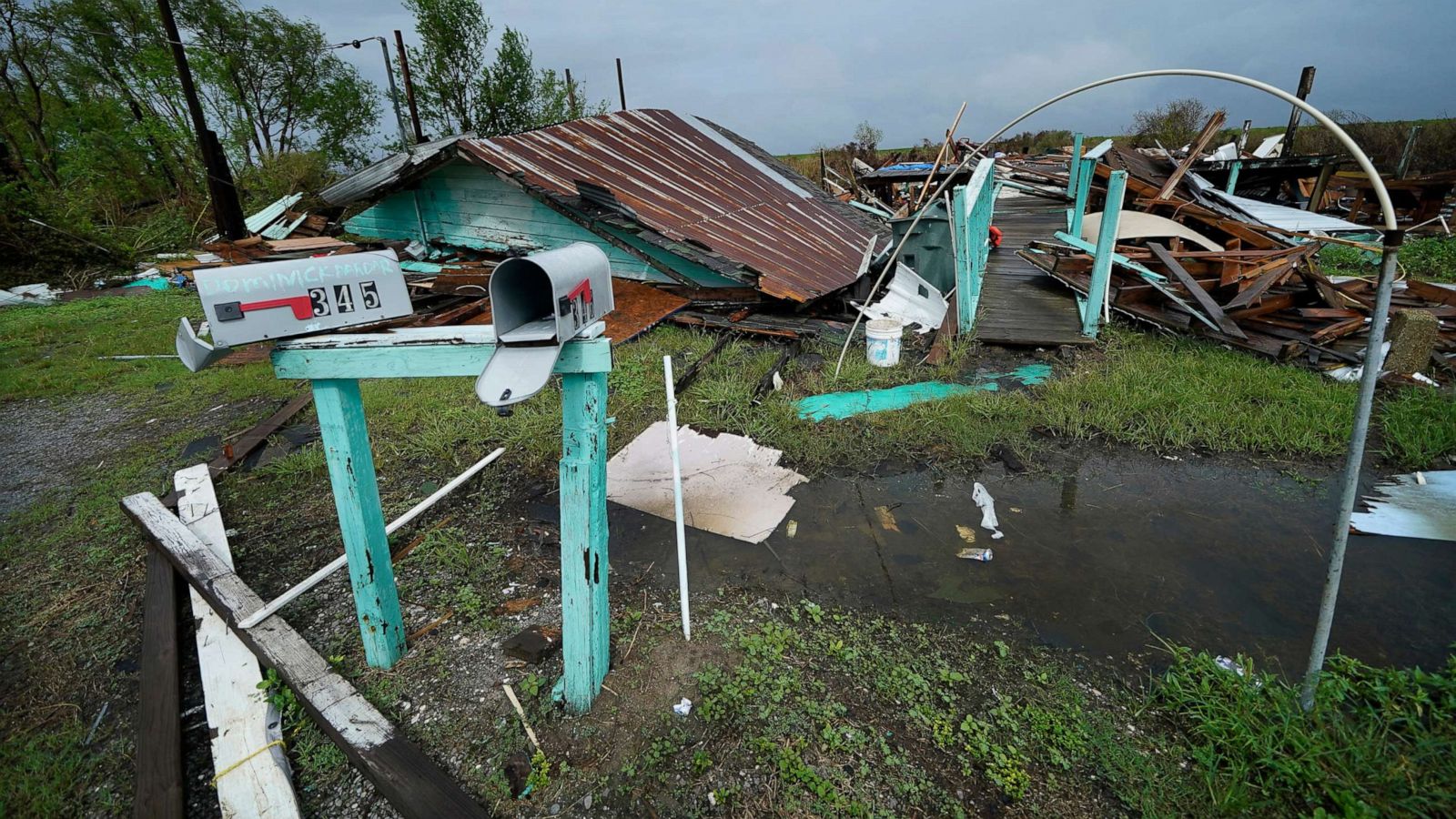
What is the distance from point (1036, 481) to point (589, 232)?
22.1 feet

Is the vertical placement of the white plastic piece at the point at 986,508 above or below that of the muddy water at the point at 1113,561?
above

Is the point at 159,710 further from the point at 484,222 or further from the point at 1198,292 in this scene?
the point at 1198,292

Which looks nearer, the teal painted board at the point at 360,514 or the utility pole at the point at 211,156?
the teal painted board at the point at 360,514

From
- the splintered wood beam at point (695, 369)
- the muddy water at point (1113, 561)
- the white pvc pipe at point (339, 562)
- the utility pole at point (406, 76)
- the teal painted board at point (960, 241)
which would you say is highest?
the utility pole at point (406, 76)

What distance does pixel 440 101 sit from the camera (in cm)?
2162

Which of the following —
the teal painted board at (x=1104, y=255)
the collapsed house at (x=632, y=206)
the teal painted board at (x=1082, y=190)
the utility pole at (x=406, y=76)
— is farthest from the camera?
the utility pole at (x=406, y=76)

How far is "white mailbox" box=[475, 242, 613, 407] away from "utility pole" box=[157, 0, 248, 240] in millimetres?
13838

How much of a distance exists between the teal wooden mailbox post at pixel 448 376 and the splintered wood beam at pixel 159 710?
78 centimetres

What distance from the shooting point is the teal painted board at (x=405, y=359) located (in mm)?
1986

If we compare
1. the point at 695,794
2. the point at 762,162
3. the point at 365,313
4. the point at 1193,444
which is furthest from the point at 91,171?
the point at 1193,444

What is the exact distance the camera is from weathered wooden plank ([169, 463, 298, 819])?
2.17 metres

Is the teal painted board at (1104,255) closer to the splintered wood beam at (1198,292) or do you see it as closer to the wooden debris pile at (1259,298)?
the wooden debris pile at (1259,298)

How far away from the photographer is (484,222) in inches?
383

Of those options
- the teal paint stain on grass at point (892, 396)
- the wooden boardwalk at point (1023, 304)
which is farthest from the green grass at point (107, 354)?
the wooden boardwalk at point (1023, 304)
